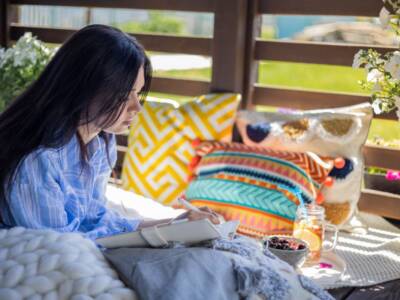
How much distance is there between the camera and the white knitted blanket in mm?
1191

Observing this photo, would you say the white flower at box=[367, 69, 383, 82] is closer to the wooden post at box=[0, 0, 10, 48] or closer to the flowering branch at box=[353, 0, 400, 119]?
the flowering branch at box=[353, 0, 400, 119]

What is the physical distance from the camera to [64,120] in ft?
5.12

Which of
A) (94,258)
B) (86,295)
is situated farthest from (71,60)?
(86,295)

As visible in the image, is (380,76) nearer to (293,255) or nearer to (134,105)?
(293,255)

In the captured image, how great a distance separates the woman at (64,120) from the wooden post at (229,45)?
3.70 ft

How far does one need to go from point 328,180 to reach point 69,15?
184 centimetres

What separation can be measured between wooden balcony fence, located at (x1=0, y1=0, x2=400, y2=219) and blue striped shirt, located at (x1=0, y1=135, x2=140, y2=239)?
100 centimetres

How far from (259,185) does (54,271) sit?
126cm

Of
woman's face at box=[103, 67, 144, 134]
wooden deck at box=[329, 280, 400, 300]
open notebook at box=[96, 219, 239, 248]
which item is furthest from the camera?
wooden deck at box=[329, 280, 400, 300]

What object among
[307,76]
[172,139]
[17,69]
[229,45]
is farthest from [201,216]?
[307,76]

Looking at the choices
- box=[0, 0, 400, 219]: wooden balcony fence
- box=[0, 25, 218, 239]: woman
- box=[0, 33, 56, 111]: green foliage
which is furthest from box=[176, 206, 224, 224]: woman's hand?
box=[0, 33, 56, 111]: green foliage

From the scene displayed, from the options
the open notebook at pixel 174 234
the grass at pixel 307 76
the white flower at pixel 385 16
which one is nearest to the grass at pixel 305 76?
the grass at pixel 307 76

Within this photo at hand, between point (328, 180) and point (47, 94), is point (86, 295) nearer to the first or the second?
point (47, 94)

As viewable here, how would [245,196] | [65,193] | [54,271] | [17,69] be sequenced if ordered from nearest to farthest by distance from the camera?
1. [54,271]
2. [65,193]
3. [245,196]
4. [17,69]
